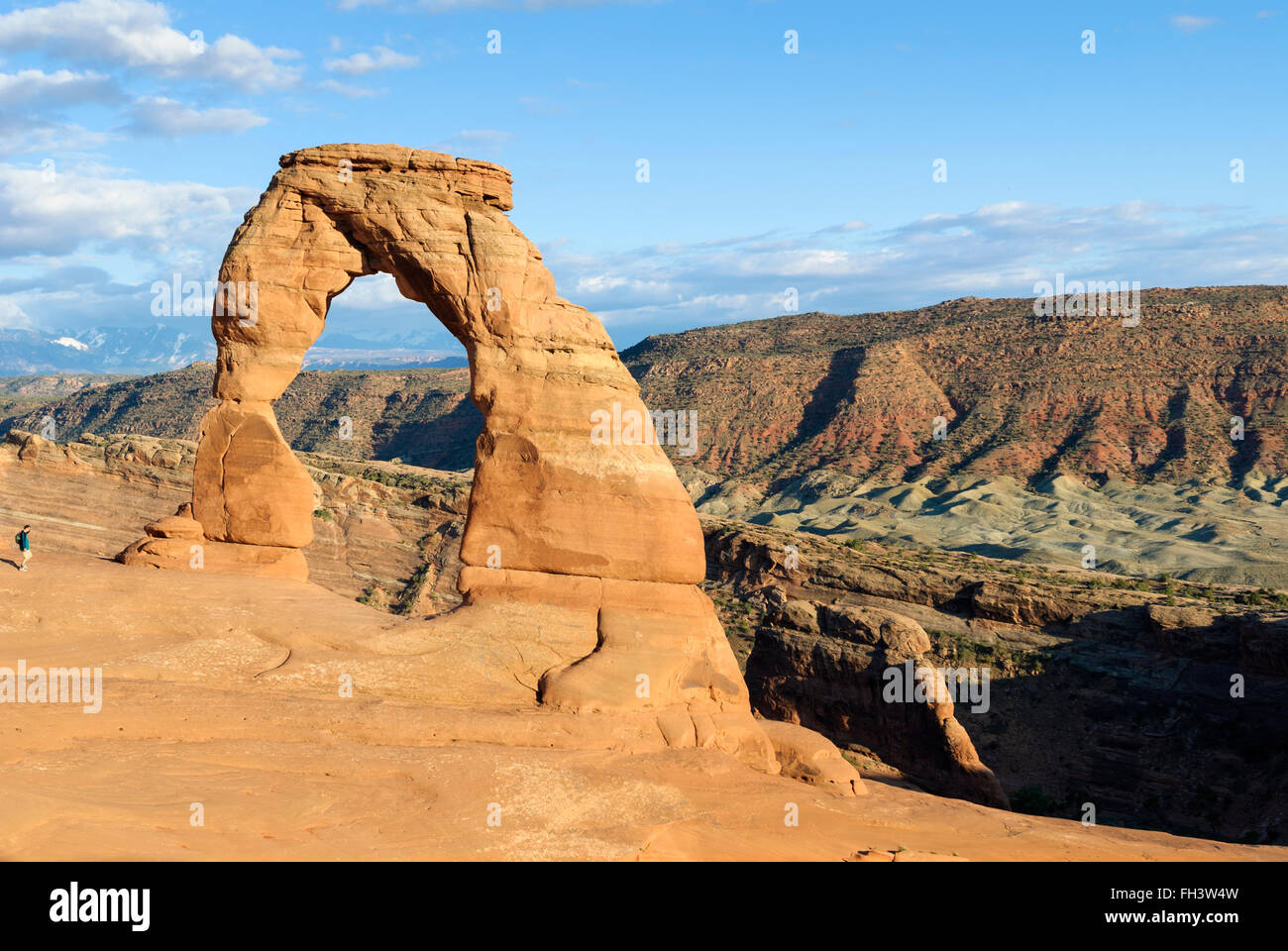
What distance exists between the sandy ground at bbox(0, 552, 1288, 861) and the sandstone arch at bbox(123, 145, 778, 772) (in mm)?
1243

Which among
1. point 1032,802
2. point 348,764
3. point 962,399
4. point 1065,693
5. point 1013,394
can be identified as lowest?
point 1032,802

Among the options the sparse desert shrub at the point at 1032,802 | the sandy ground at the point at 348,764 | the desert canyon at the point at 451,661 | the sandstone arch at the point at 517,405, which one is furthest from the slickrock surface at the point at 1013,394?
the sandy ground at the point at 348,764

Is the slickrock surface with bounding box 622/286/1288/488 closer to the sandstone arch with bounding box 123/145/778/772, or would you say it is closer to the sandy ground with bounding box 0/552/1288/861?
the sandstone arch with bounding box 123/145/778/772

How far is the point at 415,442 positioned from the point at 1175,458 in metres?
70.6

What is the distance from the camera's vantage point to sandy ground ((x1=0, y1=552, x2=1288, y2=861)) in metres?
10.9

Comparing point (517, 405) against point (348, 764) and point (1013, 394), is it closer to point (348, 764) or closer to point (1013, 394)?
point (348, 764)

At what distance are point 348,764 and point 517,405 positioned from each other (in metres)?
7.04

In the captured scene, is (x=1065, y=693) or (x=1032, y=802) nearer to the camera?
(x=1032, y=802)

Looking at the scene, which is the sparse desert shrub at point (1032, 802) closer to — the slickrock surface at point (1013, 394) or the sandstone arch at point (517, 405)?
the sandstone arch at point (517, 405)

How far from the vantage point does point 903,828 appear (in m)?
14.7

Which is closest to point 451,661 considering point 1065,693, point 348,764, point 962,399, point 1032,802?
point 348,764

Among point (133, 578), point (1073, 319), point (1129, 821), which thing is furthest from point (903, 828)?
point (1073, 319)

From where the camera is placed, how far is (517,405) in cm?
1770

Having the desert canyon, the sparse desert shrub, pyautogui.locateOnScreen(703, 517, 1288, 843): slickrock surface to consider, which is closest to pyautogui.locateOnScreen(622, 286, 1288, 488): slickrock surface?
pyautogui.locateOnScreen(703, 517, 1288, 843): slickrock surface
